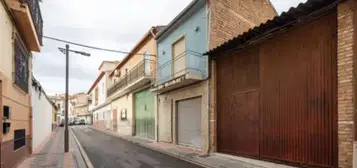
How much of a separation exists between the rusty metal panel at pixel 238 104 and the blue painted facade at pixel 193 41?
114 cm

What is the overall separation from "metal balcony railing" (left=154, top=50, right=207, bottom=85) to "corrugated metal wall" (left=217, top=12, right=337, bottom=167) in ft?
5.76

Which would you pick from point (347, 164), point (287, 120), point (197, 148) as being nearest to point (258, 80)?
point (287, 120)

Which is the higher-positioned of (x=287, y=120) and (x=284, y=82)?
(x=284, y=82)

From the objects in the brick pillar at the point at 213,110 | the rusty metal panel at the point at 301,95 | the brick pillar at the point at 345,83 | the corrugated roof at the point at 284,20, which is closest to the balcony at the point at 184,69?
the brick pillar at the point at 213,110

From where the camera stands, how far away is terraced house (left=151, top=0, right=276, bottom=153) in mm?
12156

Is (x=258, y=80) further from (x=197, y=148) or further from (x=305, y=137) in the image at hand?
(x=197, y=148)

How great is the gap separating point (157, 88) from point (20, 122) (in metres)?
7.78

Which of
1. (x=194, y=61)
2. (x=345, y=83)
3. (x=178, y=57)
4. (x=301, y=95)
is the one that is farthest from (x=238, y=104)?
(x=178, y=57)

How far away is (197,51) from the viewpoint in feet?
42.4

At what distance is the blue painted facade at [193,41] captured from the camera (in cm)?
1244

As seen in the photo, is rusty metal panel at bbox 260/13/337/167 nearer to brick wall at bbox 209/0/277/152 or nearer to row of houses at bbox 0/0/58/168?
brick wall at bbox 209/0/277/152

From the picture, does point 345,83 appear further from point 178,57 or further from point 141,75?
point 141,75

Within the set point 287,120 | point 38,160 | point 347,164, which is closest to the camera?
point 347,164

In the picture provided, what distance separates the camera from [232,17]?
43.5 ft
